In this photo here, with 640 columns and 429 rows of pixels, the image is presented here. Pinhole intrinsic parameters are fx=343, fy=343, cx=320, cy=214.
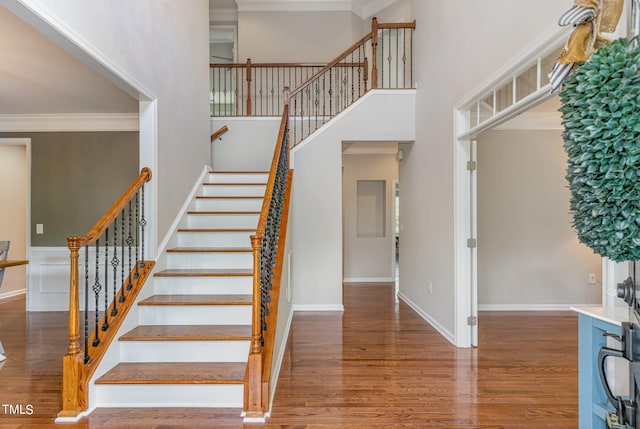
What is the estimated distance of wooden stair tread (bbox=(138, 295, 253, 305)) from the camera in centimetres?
286

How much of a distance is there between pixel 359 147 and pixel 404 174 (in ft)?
5.66

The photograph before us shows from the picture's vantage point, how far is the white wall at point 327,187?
476 centimetres

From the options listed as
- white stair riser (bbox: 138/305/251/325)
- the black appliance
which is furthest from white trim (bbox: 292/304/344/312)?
the black appliance

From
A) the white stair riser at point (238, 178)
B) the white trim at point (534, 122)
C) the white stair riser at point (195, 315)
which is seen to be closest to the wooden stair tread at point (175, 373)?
the white stair riser at point (195, 315)

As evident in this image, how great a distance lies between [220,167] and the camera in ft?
18.0

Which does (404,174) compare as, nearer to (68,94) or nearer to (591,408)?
(591,408)

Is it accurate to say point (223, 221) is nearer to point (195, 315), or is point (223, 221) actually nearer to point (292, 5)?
point (195, 315)

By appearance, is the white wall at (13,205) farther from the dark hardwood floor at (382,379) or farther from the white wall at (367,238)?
the white wall at (367,238)

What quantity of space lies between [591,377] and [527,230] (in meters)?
3.72

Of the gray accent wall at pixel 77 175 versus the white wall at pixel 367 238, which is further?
the white wall at pixel 367 238

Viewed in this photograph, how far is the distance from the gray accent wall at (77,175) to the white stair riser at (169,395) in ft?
10.7

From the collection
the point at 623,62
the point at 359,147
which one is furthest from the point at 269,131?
the point at 623,62

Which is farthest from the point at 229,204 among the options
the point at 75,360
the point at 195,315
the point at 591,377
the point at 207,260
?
the point at 591,377

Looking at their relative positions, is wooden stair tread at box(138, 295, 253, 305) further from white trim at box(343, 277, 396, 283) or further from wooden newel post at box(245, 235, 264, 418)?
white trim at box(343, 277, 396, 283)
